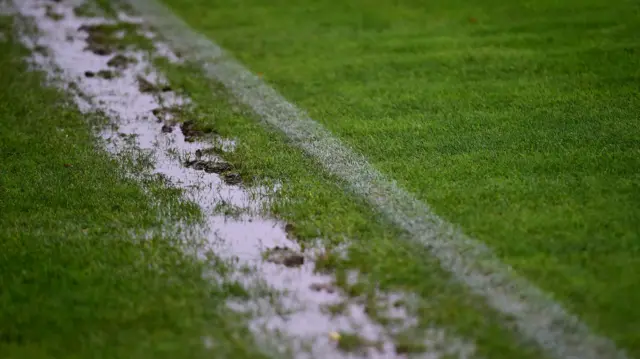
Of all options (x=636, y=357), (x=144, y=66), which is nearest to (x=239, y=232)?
(x=636, y=357)

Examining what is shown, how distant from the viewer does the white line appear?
5.35ft

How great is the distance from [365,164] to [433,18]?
5.29 feet

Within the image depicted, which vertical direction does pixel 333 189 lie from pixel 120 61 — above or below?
below

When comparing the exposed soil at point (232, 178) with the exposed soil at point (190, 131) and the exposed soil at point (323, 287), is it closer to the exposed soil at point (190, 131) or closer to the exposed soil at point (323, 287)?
the exposed soil at point (190, 131)

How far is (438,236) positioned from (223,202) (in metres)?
0.74

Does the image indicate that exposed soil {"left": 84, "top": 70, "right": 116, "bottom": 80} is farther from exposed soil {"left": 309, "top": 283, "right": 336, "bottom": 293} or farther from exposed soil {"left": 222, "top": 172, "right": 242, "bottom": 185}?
exposed soil {"left": 309, "top": 283, "right": 336, "bottom": 293}

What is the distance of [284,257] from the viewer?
6.44 ft

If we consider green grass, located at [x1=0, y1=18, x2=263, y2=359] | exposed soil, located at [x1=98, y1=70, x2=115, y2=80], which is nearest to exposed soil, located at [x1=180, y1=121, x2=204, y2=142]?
green grass, located at [x1=0, y1=18, x2=263, y2=359]

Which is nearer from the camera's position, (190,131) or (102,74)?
(190,131)

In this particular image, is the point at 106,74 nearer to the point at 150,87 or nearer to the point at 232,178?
the point at 150,87

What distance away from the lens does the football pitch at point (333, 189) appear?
1.70 metres

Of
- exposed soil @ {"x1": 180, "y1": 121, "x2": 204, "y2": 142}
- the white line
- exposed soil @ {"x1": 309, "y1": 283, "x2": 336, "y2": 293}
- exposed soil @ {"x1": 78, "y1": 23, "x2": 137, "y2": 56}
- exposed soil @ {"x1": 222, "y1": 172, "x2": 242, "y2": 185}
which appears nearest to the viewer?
the white line

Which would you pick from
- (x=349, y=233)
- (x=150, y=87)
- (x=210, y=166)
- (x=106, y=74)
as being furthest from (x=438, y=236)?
(x=106, y=74)

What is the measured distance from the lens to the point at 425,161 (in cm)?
238
